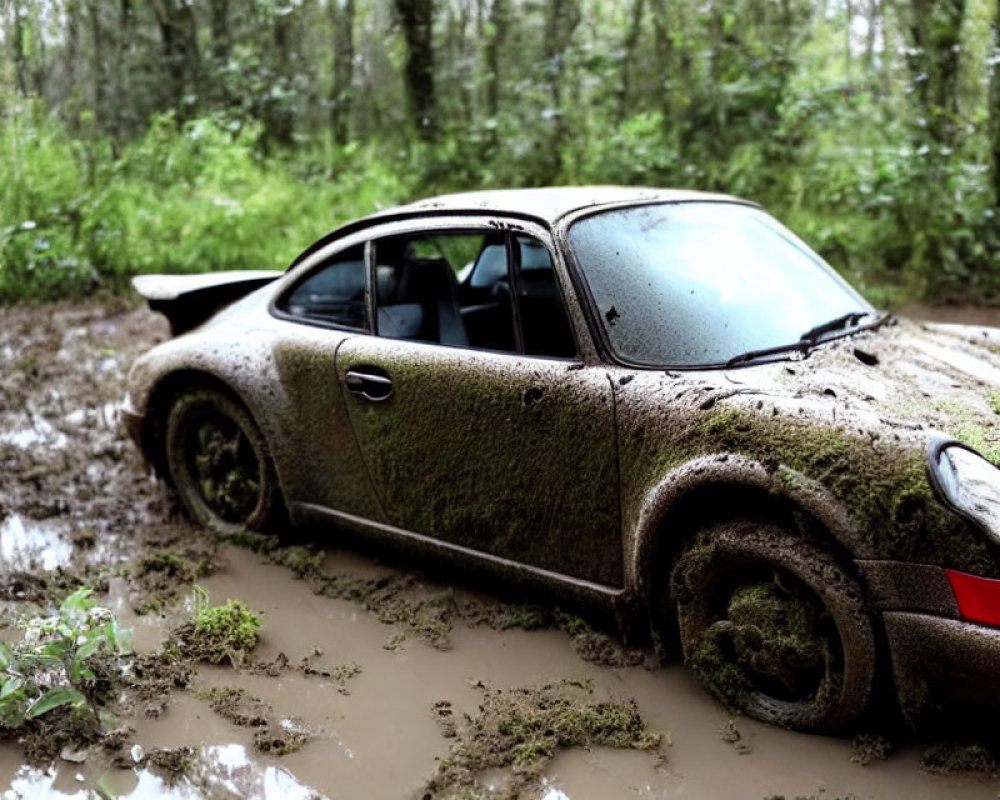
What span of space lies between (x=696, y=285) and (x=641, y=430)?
706 millimetres

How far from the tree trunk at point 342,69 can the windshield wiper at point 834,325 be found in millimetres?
9773

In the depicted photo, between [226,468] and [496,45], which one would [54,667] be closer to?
[226,468]

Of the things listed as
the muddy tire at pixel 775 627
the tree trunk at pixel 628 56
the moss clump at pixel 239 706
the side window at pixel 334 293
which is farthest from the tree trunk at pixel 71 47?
the muddy tire at pixel 775 627

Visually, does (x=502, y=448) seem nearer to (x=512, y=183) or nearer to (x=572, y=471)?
(x=572, y=471)

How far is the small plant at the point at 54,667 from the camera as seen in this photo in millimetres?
3213

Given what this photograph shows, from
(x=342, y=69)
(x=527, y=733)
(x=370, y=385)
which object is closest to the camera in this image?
(x=527, y=733)

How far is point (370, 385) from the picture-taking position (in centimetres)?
409

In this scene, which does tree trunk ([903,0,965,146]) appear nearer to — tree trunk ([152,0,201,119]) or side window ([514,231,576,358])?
side window ([514,231,576,358])

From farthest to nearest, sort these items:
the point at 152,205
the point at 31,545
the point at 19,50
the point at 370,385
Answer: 1. the point at 19,50
2. the point at 152,205
3. the point at 31,545
4. the point at 370,385

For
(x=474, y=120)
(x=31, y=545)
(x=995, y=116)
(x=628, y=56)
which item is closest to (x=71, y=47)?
(x=474, y=120)

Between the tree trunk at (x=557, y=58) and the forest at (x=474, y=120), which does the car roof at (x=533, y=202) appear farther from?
the tree trunk at (x=557, y=58)

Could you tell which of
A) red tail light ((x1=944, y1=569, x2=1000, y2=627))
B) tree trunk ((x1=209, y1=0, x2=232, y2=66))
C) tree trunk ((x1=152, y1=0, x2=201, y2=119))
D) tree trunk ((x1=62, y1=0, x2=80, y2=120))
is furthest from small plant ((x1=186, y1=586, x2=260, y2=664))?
tree trunk ((x1=209, y1=0, x2=232, y2=66))

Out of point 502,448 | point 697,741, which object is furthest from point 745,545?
point 502,448

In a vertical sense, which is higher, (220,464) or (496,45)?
(496,45)
